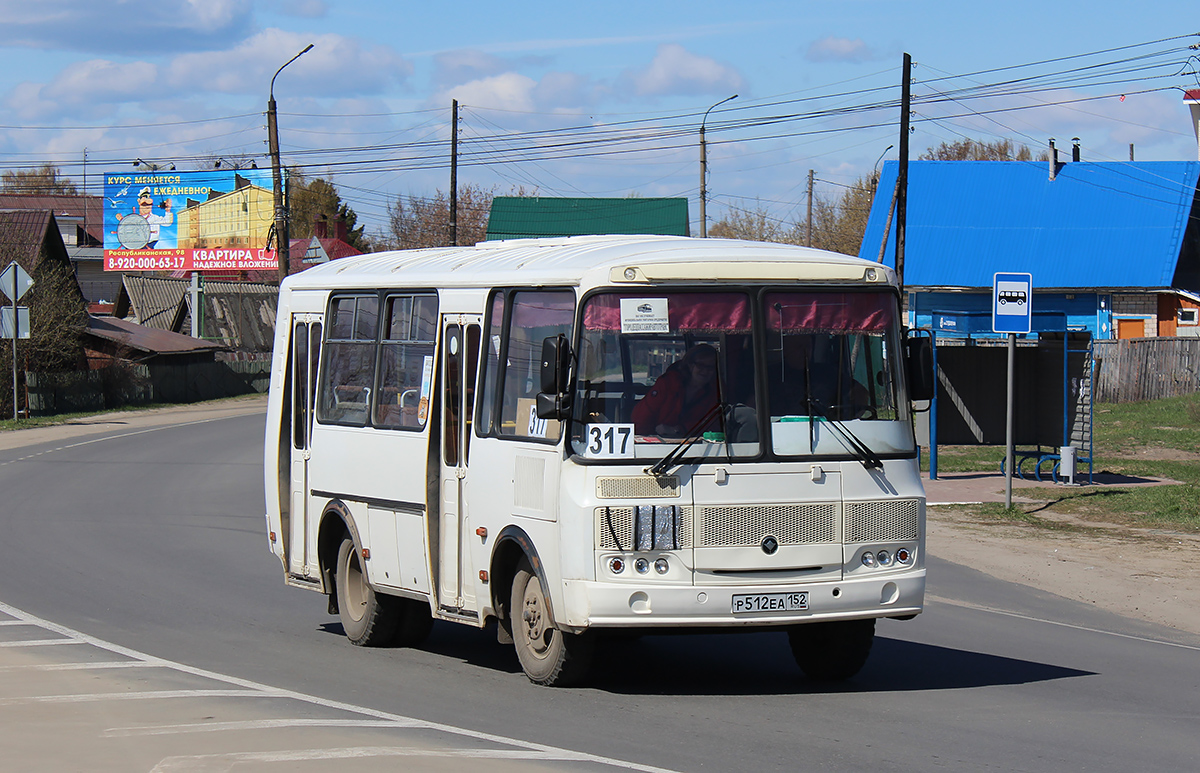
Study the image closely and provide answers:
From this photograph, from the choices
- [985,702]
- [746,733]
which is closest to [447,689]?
[746,733]

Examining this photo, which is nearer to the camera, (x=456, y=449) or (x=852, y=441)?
(x=852, y=441)

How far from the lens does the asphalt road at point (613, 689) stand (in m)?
7.17

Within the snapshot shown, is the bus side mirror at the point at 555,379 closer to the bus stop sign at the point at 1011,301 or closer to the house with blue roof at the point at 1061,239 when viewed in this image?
the bus stop sign at the point at 1011,301

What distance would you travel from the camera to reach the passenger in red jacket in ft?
27.1

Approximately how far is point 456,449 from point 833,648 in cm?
276

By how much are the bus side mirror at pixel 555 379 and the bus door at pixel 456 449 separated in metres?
1.40

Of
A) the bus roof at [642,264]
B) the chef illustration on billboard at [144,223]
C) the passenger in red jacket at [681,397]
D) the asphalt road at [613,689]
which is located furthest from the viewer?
the chef illustration on billboard at [144,223]

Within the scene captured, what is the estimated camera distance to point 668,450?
8219 mm

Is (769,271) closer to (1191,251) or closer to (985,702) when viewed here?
(985,702)

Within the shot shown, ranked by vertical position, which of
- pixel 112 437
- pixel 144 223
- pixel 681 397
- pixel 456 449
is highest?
pixel 144 223

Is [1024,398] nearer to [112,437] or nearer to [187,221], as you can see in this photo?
[112,437]

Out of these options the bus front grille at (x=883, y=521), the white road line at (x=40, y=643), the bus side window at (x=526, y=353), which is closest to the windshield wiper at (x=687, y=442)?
the bus side window at (x=526, y=353)

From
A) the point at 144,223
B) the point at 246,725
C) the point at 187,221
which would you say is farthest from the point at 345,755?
the point at 144,223

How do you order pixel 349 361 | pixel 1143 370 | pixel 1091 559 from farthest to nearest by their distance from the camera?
1. pixel 1143 370
2. pixel 1091 559
3. pixel 349 361
